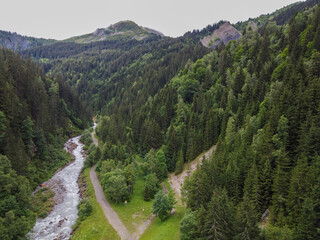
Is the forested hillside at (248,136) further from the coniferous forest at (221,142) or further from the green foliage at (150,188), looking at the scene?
the green foliage at (150,188)

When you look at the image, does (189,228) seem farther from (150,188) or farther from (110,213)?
Answer: (150,188)

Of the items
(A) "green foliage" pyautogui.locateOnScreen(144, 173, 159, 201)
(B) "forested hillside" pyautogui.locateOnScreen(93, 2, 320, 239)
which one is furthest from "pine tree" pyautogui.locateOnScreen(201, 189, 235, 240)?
(A) "green foliage" pyautogui.locateOnScreen(144, 173, 159, 201)

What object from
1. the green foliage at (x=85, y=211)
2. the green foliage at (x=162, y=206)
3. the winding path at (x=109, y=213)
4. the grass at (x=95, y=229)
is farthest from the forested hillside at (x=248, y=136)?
the grass at (x=95, y=229)

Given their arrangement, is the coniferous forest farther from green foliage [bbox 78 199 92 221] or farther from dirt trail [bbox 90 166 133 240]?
green foliage [bbox 78 199 92 221]

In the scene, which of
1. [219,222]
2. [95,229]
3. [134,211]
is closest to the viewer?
[219,222]

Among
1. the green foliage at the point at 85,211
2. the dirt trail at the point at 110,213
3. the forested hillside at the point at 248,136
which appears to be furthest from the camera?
the green foliage at the point at 85,211

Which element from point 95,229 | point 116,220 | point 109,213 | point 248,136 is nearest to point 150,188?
point 109,213

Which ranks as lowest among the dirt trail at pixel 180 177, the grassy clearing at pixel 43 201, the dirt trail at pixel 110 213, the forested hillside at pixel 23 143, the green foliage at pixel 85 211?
the dirt trail at pixel 180 177
